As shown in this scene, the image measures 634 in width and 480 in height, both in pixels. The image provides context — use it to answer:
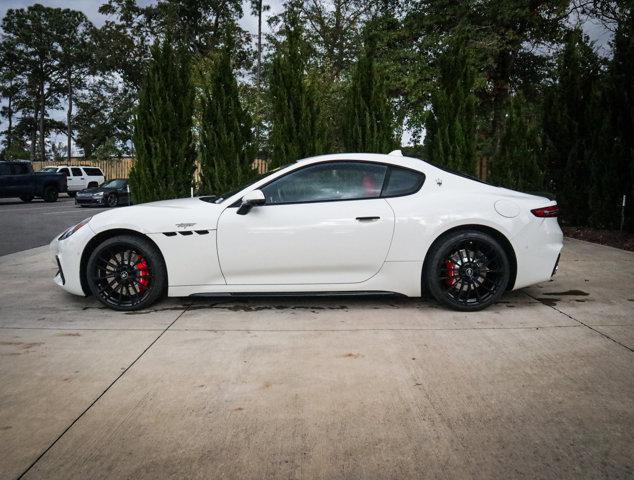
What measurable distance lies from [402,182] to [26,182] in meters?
23.8

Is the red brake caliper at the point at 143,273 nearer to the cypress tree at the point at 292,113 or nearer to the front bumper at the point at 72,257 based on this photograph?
the front bumper at the point at 72,257

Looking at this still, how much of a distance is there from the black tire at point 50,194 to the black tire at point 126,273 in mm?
22868

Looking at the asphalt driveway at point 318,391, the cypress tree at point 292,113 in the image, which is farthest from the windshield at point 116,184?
the asphalt driveway at point 318,391

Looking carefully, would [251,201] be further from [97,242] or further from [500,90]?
[500,90]

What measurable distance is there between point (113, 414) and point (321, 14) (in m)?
30.6

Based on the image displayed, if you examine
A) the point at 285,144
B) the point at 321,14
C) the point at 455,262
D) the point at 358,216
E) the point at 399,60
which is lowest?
the point at 455,262

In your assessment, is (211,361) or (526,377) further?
(211,361)

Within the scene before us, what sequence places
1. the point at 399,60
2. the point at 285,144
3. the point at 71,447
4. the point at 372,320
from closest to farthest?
the point at 71,447 → the point at 372,320 → the point at 285,144 → the point at 399,60

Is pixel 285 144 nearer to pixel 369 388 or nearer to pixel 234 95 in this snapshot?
pixel 234 95

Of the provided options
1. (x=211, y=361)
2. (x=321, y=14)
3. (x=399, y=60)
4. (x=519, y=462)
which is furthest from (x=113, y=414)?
(x=321, y=14)

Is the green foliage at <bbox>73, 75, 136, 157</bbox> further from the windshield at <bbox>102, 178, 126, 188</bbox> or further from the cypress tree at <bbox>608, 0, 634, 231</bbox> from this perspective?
the cypress tree at <bbox>608, 0, 634, 231</bbox>

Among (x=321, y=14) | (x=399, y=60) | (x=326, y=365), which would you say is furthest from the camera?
(x=321, y=14)

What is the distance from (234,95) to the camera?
9.29 meters

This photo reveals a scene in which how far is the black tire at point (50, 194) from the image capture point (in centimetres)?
2460
